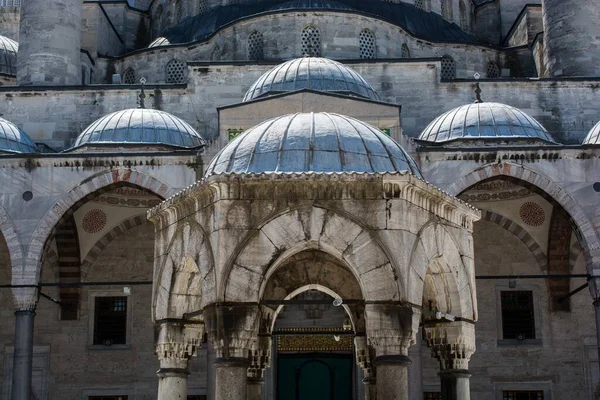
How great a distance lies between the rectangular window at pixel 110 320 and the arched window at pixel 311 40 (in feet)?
19.3

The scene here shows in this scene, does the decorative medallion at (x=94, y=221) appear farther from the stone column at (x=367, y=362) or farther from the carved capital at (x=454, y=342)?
the carved capital at (x=454, y=342)

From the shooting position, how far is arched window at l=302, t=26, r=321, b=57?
18.4 m

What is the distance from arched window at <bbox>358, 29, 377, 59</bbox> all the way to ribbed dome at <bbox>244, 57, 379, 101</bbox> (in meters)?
2.55

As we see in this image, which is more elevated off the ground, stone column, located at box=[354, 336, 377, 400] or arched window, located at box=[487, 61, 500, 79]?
A: arched window, located at box=[487, 61, 500, 79]

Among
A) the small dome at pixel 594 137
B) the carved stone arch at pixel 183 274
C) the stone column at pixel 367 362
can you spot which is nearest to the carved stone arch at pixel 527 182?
the small dome at pixel 594 137

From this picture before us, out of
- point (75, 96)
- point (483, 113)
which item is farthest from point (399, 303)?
point (75, 96)

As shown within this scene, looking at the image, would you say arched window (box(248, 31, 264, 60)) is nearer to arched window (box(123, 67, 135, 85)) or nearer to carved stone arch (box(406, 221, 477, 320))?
arched window (box(123, 67, 135, 85))

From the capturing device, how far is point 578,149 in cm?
1393

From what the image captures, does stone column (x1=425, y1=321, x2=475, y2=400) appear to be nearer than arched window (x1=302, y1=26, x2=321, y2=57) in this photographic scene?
Yes

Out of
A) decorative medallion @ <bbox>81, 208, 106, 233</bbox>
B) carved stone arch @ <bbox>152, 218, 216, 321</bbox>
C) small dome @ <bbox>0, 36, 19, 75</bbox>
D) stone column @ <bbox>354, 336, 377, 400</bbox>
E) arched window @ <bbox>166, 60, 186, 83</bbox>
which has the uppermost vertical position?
small dome @ <bbox>0, 36, 19, 75</bbox>

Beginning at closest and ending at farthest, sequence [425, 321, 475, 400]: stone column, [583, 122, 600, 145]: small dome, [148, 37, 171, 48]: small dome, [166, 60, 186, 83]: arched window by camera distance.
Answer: [425, 321, 475, 400]: stone column < [583, 122, 600, 145]: small dome < [166, 60, 186, 83]: arched window < [148, 37, 171, 48]: small dome

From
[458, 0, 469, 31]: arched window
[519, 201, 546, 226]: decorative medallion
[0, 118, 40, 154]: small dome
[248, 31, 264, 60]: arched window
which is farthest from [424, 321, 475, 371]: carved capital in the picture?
[458, 0, 469, 31]: arched window

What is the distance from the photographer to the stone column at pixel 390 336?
5285mm

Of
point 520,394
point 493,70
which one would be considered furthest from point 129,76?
point 520,394
